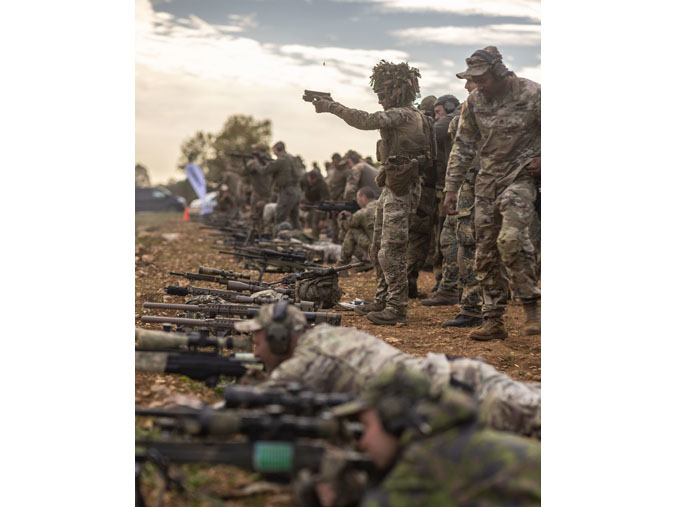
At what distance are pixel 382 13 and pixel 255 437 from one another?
156 inches

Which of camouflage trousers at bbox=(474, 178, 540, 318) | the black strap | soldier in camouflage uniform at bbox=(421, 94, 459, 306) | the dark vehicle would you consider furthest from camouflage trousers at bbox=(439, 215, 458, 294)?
the dark vehicle

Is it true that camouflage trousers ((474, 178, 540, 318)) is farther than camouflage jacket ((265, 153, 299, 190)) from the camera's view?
No

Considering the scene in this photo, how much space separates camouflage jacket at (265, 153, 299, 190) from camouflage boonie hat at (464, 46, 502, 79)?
34.0ft

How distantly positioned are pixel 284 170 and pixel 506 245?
10.9m

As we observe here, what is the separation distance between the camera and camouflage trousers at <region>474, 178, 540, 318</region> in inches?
221

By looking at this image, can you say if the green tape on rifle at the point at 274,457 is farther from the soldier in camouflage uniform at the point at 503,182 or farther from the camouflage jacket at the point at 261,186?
the camouflage jacket at the point at 261,186

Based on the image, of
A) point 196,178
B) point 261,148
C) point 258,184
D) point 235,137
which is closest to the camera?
point 261,148

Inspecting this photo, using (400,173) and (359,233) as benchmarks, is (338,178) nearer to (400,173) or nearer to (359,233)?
(359,233)

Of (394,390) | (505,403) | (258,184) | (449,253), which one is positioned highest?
(258,184)

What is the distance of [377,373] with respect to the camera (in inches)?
126

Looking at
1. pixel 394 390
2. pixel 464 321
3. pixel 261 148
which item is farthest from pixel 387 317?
pixel 261 148

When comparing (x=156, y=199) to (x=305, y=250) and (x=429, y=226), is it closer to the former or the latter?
(x=305, y=250)

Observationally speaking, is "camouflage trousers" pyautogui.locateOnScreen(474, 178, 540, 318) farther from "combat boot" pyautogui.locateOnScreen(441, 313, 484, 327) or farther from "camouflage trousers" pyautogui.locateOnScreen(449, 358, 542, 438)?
"camouflage trousers" pyautogui.locateOnScreen(449, 358, 542, 438)

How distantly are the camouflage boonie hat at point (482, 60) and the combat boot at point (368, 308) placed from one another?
295 cm
